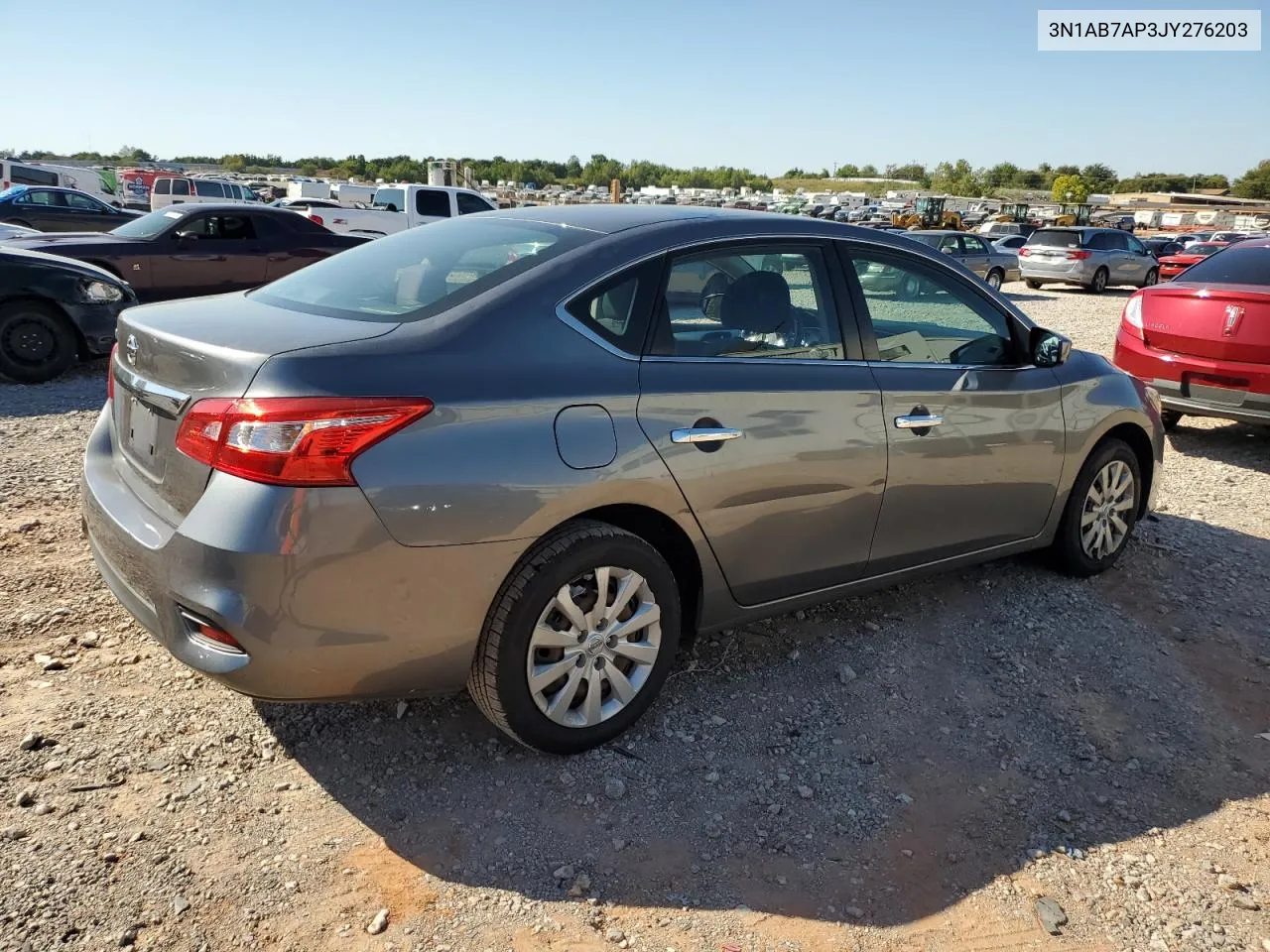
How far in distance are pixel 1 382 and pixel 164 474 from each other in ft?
22.3

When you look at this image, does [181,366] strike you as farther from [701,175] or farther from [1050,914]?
[701,175]

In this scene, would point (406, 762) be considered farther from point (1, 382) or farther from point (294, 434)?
point (1, 382)

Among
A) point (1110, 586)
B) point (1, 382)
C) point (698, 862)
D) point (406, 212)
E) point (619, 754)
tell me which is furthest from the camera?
point (406, 212)

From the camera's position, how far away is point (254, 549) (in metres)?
2.40

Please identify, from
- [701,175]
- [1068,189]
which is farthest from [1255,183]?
[701,175]

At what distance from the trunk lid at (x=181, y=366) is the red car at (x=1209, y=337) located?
664 centimetres

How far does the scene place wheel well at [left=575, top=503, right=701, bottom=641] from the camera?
3.00 meters

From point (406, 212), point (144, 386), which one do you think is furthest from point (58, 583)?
point (406, 212)

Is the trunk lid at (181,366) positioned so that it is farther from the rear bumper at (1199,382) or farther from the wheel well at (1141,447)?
the rear bumper at (1199,382)

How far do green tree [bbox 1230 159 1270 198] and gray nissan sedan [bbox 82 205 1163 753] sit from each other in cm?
12310

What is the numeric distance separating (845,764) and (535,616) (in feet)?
3.94

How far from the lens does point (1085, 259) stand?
2338 cm

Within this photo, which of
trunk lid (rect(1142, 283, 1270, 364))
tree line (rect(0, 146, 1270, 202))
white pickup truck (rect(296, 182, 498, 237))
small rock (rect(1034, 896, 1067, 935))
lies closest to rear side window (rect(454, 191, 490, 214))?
white pickup truck (rect(296, 182, 498, 237))

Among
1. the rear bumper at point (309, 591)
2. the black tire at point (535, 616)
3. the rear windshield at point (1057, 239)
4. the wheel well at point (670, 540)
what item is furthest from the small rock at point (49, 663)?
the rear windshield at point (1057, 239)
